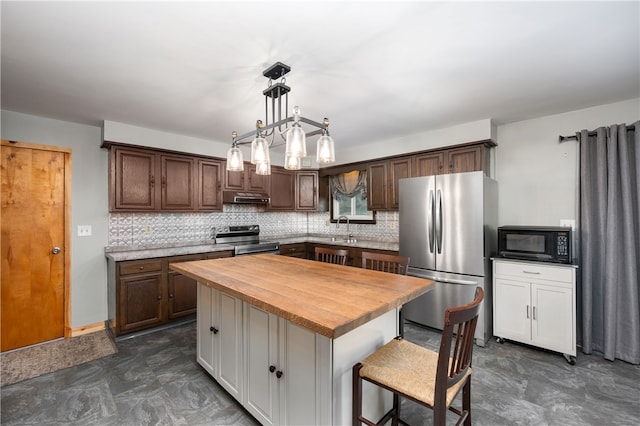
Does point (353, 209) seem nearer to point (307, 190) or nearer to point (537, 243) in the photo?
point (307, 190)

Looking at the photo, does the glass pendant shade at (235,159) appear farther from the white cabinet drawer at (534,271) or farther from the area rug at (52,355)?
the white cabinet drawer at (534,271)

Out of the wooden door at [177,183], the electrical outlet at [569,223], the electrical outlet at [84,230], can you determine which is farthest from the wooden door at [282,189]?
the electrical outlet at [569,223]

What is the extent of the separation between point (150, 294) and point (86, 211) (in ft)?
4.07

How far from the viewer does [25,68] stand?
6.95 feet

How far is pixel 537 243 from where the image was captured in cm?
290

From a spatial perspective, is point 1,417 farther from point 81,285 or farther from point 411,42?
point 411,42

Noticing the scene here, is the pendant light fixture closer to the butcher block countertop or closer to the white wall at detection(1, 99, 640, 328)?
the butcher block countertop

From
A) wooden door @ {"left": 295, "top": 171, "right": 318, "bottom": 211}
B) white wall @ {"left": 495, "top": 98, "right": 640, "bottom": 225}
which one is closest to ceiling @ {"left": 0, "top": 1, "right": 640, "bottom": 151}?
A: white wall @ {"left": 495, "top": 98, "right": 640, "bottom": 225}

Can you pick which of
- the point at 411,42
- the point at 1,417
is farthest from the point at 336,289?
the point at 1,417

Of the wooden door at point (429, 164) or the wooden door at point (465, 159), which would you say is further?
the wooden door at point (429, 164)

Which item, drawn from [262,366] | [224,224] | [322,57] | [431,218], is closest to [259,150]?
[322,57]

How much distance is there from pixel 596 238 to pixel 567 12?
2301mm

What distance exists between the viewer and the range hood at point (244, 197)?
14.0 ft

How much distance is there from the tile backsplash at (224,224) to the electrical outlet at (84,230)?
0.21 m
